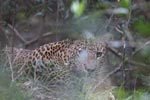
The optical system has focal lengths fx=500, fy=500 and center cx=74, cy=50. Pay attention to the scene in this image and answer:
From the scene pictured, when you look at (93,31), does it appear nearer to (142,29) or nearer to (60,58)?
(60,58)

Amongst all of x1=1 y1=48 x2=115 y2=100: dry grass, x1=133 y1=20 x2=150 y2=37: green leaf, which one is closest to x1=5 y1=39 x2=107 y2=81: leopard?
x1=1 y1=48 x2=115 y2=100: dry grass

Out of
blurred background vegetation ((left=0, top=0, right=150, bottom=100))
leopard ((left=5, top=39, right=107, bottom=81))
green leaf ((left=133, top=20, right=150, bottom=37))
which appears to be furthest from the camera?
leopard ((left=5, top=39, right=107, bottom=81))

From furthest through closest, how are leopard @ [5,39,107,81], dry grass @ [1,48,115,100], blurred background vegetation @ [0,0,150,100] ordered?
leopard @ [5,39,107,81], dry grass @ [1,48,115,100], blurred background vegetation @ [0,0,150,100]

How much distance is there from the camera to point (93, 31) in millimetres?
4277

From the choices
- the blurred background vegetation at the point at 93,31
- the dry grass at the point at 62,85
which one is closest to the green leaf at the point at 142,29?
the blurred background vegetation at the point at 93,31

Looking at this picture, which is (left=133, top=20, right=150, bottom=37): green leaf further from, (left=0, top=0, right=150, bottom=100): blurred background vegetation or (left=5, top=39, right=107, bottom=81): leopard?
(left=5, top=39, right=107, bottom=81): leopard

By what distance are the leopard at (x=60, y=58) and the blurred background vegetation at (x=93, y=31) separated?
95 millimetres

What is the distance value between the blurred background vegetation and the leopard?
0.09m

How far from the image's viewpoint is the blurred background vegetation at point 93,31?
2.06m

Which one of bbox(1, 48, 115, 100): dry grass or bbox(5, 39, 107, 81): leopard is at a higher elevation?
bbox(5, 39, 107, 81): leopard

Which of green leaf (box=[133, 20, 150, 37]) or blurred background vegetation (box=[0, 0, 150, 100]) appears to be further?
blurred background vegetation (box=[0, 0, 150, 100])

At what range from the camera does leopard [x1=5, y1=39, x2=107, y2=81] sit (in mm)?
3576

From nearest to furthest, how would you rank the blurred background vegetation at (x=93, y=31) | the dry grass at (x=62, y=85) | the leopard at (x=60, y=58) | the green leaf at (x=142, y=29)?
the green leaf at (x=142, y=29)
the blurred background vegetation at (x=93, y=31)
the dry grass at (x=62, y=85)
the leopard at (x=60, y=58)

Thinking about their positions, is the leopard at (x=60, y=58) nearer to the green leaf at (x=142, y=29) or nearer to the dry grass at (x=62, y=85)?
the dry grass at (x=62, y=85)
